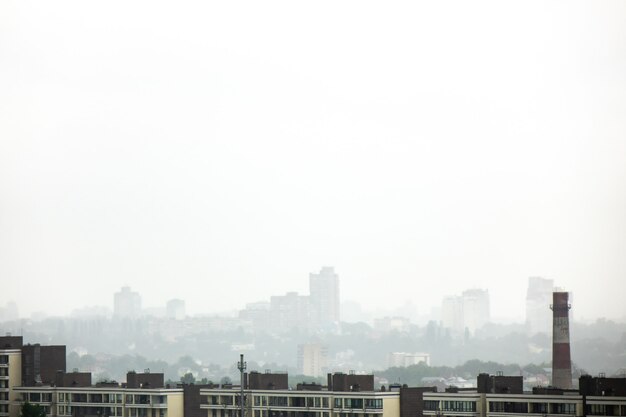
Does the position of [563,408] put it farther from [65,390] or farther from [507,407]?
[65,390]

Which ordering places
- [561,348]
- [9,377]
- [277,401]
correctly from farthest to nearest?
[561,348]
[9,377]
[277,401]

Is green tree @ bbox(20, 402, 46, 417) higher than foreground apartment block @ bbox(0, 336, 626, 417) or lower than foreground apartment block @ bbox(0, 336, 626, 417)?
lower

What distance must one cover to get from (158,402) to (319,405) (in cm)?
757

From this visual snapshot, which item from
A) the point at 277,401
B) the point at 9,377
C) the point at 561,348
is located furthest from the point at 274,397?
the point at 561,348

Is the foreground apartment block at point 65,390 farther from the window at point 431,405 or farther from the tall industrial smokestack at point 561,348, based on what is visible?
the tall industrial smokestack at point 561,348

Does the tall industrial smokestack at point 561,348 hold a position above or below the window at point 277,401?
above

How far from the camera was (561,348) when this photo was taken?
75.0m

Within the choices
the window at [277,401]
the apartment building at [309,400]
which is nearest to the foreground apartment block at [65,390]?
the apartment building at [309,400]

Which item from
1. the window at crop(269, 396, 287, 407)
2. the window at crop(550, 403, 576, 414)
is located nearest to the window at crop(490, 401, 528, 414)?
the window at crop(550, 403, 576, 414)

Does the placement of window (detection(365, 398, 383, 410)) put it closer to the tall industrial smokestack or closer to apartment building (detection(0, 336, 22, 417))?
apartment building (detection(0, 336, 22, 417))

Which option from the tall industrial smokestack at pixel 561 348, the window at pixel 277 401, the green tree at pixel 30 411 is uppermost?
the tall industrial smokestack at pixel 561 348

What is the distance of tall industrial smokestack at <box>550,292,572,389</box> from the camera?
72938 mm

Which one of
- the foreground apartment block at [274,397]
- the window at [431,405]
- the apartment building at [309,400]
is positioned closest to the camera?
the foreground apartment block at [274,397]

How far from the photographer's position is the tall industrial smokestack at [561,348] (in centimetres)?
7294
